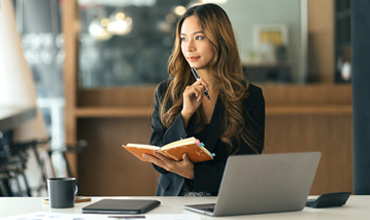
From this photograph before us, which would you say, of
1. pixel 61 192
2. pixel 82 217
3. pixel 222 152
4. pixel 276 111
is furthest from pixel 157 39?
pixel 82 217

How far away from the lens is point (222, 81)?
87.7 inches

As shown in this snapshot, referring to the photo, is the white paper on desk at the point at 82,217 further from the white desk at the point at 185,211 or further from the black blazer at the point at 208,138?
the black blazer at the point at 208,138

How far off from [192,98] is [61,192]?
62cm

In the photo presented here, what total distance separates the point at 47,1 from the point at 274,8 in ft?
11.6

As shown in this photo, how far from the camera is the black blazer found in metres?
2.08

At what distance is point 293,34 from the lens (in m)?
5.24

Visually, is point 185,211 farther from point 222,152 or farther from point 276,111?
point 276,111

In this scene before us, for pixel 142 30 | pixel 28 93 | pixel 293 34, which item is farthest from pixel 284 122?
pixel 28 93

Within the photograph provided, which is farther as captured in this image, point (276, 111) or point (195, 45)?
point (276, 111)

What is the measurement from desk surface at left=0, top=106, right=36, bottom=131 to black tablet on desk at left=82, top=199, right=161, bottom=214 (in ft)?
5.53

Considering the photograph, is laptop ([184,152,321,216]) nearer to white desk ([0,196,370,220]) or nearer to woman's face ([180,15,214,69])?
white desk ([0,196,370,220])

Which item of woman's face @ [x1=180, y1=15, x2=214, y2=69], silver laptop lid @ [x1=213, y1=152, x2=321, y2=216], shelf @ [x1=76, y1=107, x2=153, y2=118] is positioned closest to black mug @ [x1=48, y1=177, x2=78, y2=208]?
silver laptop lid @ [x1=213, y1=152, x2=321, y2=216]

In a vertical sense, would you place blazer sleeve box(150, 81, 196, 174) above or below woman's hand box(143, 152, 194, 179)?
above

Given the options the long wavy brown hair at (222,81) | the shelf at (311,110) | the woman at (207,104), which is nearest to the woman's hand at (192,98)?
the woman at (207,104)
